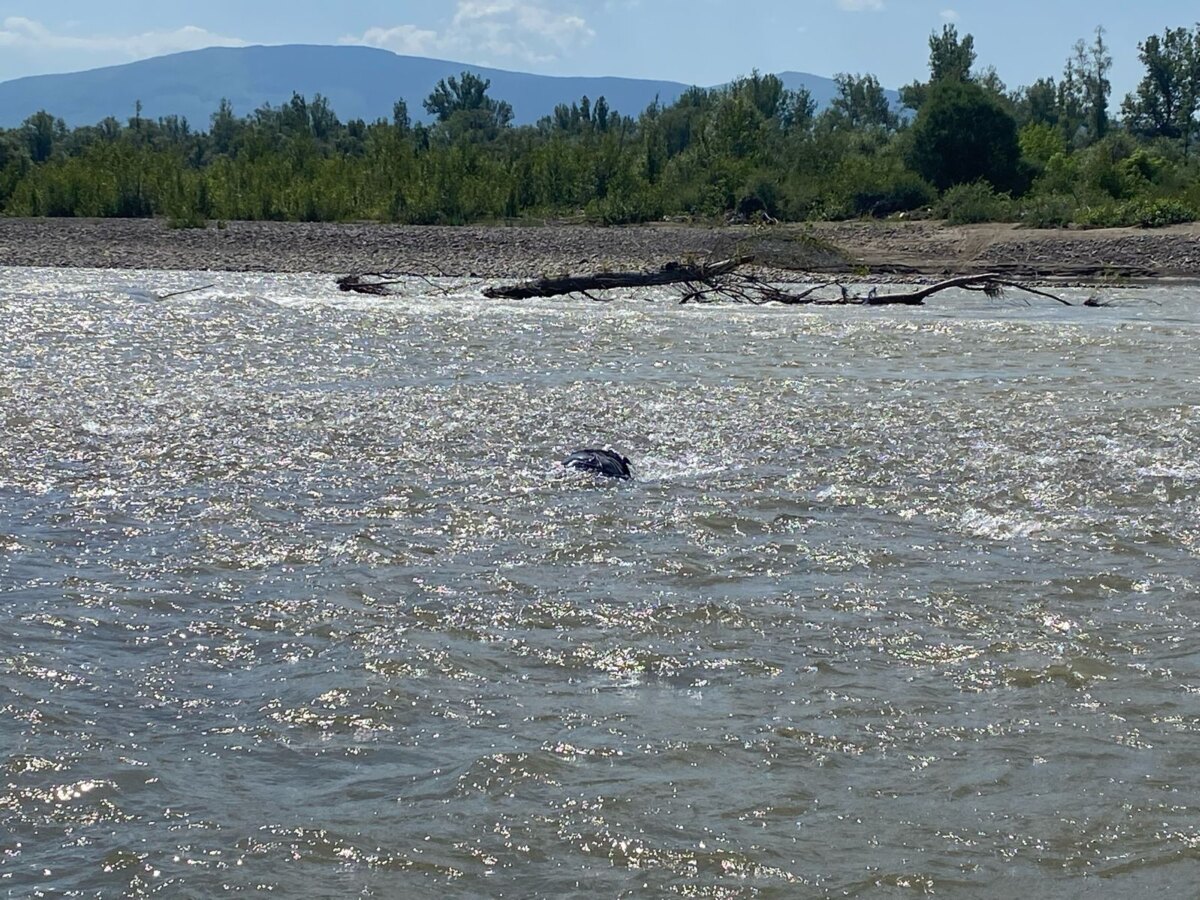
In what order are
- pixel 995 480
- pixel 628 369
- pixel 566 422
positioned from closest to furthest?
pixel 995 480 < pixel 566 422 < pixel 628 369

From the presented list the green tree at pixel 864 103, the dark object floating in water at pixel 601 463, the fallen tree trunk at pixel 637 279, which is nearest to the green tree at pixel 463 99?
the green tree at pixel 864 103

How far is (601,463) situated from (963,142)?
40148 millimetres

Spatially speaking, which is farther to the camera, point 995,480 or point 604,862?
point 995,480

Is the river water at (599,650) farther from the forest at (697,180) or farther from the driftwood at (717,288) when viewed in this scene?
the forest at (697,180)

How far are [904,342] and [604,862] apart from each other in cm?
1461

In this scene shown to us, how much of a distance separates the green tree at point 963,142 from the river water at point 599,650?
35.3 meters

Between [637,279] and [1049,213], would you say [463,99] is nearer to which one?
[1049,213]

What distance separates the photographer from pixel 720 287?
2298 cm

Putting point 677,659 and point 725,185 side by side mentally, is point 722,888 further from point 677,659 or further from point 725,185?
point 725,185

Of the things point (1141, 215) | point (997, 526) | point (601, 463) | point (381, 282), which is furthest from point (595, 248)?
point (997, 526)

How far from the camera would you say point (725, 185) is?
1801 inches

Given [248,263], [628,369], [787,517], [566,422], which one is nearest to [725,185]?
[248,263]

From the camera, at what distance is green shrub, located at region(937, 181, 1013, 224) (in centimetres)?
3753

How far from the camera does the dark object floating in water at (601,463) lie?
9602mm
